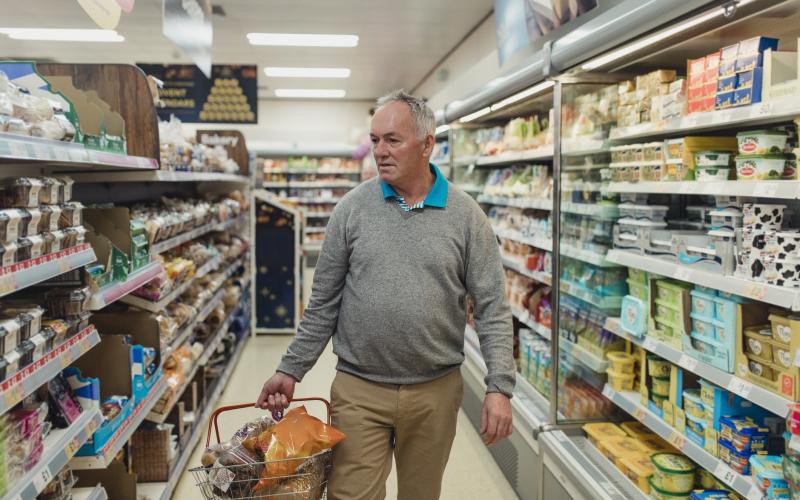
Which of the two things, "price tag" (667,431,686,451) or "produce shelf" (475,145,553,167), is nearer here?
"price tag" (667,431,686,451)

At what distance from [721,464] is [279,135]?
14.5 metres

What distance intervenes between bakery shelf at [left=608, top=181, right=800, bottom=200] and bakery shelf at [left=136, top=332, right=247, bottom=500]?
8.72ft

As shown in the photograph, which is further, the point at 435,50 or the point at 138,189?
the point at 435,50

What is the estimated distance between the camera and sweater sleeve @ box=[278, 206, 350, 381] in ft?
7.35

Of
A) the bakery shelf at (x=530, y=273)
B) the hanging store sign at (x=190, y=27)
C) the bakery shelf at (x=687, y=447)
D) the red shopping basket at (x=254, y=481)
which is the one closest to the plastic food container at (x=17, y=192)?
the red shopping basket at (x=254, y=481)

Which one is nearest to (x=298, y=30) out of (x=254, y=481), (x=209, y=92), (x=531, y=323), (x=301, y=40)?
(x=301, y=40)

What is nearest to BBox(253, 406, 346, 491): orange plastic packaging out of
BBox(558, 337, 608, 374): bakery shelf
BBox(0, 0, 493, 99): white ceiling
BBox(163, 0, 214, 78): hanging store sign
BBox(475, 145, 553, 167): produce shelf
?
BBox(558, 337, 608, 374): bakery shelf

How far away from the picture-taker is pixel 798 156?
194 cm

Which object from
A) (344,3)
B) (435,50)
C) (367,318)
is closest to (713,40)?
(367,318)

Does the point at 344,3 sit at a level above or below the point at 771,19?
above

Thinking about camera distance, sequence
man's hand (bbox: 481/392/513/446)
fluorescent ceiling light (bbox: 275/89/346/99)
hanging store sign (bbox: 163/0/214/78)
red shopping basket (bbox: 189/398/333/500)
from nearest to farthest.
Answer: red shopping basket (bbox: 189/398/333/500), man's hand (bbox: 481/392/513/446), hanging store sign (bbox: 163/0/214/78), fluorescent ceiling light (bbox: 275/89/346/99)

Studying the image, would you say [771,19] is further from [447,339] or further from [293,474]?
[293,474]

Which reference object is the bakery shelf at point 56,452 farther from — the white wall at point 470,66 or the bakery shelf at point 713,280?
the white wall at point 470,66

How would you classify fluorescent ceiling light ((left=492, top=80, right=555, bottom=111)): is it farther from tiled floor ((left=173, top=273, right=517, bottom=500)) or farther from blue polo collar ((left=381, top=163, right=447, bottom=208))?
tiled floor ((left=173, top=273, right=517, bottom=500))
